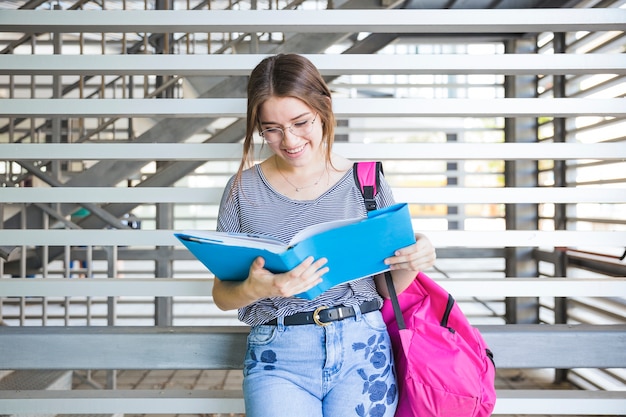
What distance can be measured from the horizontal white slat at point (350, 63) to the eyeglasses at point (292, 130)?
647 millimetres

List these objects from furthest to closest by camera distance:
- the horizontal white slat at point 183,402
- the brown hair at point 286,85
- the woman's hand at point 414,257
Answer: the horizontal white slat at point 183,402 → the brown hair at point 286,85 → the woman's hand at point 414,257

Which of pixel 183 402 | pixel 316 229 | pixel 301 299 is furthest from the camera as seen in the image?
pixel 183 402

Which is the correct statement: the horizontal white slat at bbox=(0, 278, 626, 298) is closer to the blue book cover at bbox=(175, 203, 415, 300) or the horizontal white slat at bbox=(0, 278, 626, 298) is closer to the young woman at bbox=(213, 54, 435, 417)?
the young woman at bbox=(213, 54, 435, 417)

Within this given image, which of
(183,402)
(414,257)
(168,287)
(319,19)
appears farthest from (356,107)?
(183,402)

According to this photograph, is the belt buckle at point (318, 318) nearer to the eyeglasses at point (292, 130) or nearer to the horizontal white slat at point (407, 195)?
the eyeglasses at point (292, 130)

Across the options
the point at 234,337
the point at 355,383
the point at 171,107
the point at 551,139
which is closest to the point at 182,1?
the point at 551,139

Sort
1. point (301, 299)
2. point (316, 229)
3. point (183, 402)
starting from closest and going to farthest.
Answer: point (316, 229), point (301, 299), point (183, 402)

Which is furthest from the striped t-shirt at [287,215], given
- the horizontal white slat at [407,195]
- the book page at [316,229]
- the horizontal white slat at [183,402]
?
the horizontal white slat at [183,402]

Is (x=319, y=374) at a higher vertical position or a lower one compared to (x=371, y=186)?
lower

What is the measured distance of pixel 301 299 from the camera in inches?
66.5

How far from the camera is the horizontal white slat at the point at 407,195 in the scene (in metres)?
2.27

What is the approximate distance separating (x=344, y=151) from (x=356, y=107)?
0.58 ft

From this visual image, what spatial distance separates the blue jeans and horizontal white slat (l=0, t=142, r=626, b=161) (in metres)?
0.86

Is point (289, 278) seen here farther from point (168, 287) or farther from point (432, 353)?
point (168, 287)
